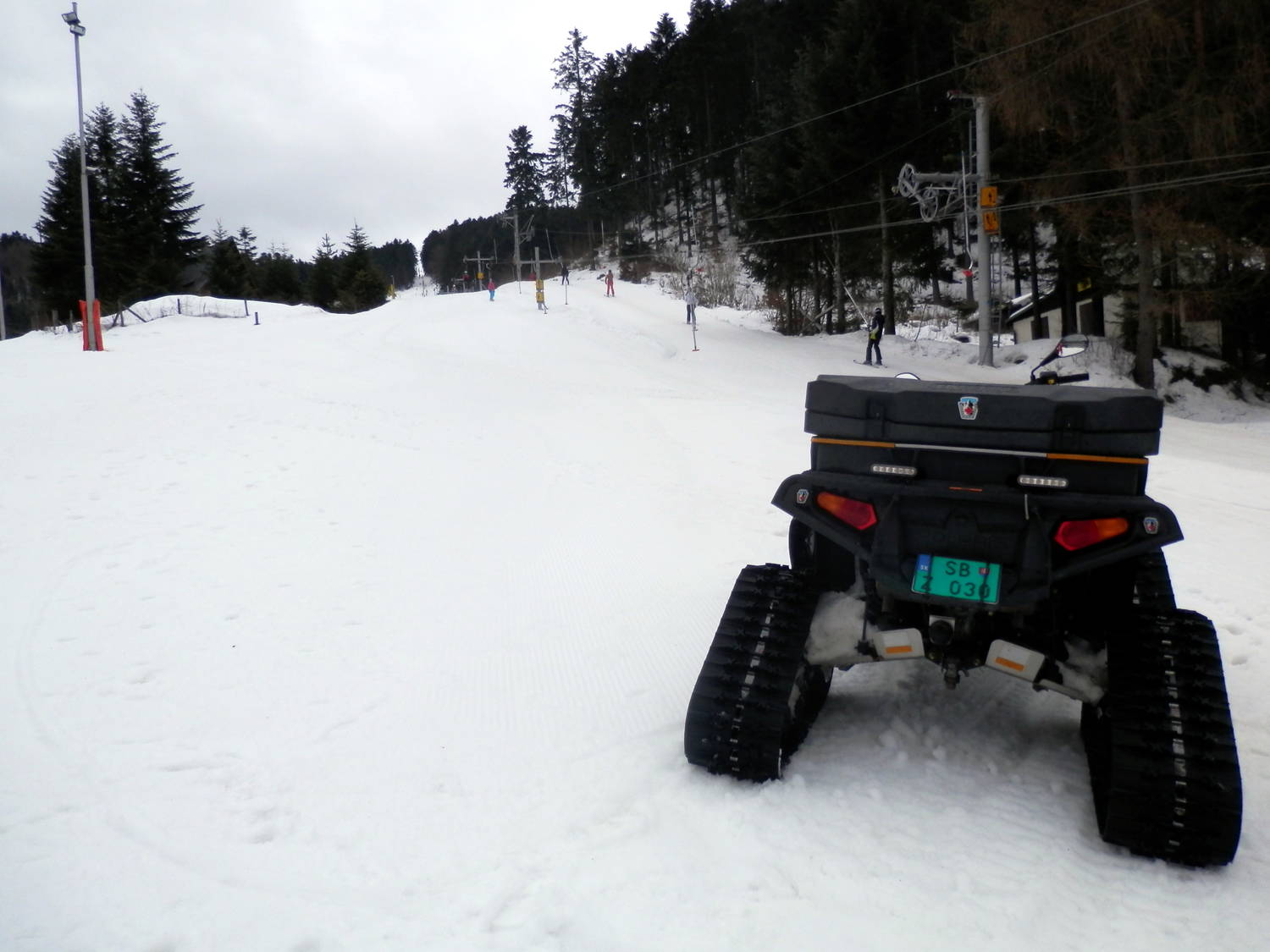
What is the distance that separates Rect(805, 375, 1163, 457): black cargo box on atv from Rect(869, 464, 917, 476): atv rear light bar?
0.11m

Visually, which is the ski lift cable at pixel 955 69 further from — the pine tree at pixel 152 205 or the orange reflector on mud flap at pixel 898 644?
the pine tree at pixel 152 205

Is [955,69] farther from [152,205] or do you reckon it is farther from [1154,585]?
[152,205]

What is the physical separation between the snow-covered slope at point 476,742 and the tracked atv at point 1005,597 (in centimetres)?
28

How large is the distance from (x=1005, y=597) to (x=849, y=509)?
2.44 feet

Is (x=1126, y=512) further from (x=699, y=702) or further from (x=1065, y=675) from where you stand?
(x=699, y=702)

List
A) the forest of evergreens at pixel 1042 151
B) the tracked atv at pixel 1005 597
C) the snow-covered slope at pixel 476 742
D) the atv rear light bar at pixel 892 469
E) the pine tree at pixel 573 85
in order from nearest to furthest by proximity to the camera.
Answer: the snow-covered slope at pixel 476 742 < the tracked atv at pixel 1005 597 < the atv rear light bar at pixel 892 469 < the forest of evergreens at pixel 1042 151 < the pine tree at pixel 573 85

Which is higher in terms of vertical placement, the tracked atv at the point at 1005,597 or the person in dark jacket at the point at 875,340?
the person in dark jacket at the point at 875,340

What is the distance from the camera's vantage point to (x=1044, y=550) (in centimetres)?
345

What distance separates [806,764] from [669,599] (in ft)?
8.84

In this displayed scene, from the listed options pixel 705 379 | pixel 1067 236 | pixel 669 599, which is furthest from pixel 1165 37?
pixel 669 599

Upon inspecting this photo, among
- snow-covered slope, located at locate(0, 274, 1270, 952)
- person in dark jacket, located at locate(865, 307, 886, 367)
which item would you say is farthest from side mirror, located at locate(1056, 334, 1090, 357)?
person in dark jacket, located at locate(865, 307, 886, 367)

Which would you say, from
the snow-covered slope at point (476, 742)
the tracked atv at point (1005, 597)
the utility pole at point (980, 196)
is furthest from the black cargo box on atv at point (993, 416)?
the utility pole at point (980, 196)

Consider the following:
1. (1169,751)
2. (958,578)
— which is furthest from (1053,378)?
(1169,751)

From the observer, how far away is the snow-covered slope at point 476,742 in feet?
9.77
